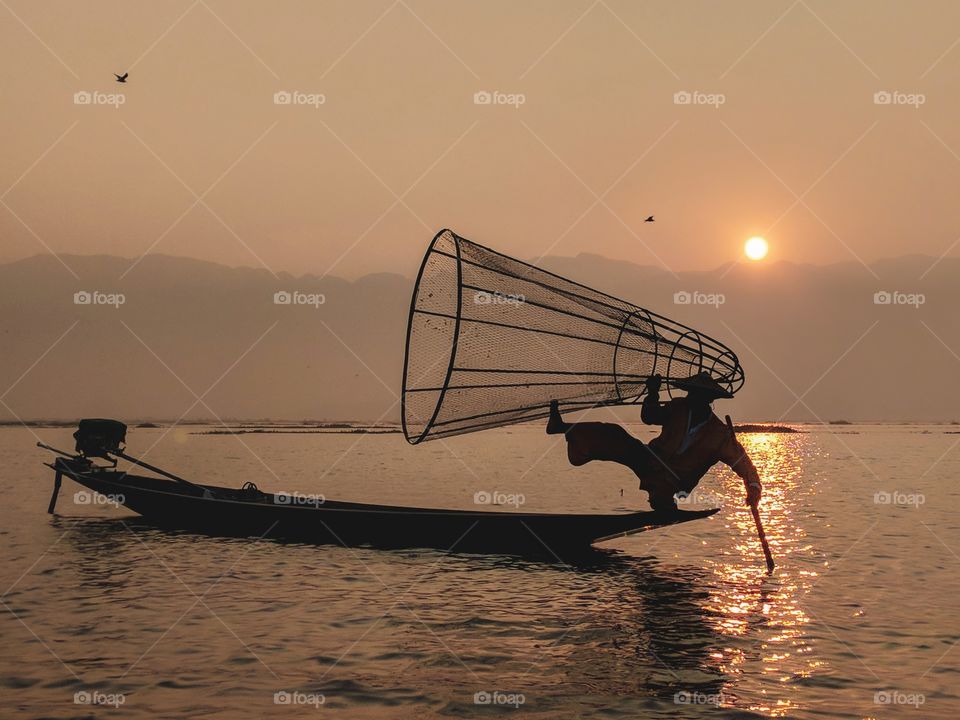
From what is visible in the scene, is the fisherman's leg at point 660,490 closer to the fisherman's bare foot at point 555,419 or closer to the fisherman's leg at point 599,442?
the fisherman's leg at point 599,442

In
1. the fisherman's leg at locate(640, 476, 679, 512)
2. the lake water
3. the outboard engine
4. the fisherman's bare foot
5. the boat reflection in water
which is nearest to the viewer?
the lake water

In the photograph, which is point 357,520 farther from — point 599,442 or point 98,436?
point 98,436

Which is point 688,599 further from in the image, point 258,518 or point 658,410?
point 258,518

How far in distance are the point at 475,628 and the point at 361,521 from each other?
753 cm

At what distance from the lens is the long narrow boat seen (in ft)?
63.7

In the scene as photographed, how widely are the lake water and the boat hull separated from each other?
42 cm

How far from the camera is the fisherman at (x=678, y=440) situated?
47.3 feet

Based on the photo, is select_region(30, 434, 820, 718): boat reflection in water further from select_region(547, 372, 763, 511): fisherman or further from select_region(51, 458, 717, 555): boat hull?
select_region(547, 372, 763, 511): fisherman

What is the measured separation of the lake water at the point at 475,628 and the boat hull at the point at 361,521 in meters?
0.42

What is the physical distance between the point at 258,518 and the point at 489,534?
580 cm

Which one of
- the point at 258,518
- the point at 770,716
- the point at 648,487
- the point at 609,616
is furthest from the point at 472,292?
the point at 258,518

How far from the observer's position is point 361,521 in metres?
21.0

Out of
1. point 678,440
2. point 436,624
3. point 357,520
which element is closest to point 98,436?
point 357,520

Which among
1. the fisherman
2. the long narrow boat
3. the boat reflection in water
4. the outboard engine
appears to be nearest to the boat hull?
the long narrow boat
